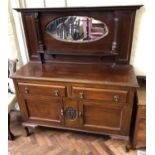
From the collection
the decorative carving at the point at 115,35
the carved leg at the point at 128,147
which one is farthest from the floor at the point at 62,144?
the decorative carving at the point at 115,35

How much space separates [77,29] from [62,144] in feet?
4.08

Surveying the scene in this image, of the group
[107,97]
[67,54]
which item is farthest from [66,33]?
[107,97]

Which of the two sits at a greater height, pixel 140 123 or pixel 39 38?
pixel 39 38

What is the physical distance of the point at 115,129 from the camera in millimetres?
1640

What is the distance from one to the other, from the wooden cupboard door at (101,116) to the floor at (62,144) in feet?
0.72

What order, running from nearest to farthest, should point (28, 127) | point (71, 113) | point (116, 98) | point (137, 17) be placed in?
point (116, 98) → point (137, 17) → point (71, 113) → point (28, 127)

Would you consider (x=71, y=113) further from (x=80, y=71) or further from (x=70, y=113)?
(x=80, y=71)

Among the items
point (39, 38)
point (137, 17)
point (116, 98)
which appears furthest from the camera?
point (39, 38)

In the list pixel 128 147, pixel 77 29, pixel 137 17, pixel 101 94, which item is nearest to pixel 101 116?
pixel 101 94

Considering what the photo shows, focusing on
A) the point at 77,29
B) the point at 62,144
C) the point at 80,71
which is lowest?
the point at 62,144

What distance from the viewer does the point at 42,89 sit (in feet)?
5.22

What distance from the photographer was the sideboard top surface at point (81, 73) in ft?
4.76

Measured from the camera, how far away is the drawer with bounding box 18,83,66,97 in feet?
5.08

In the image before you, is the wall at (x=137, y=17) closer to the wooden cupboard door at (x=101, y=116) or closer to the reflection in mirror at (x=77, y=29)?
the reflection in mirror at (x=77, y=29)
